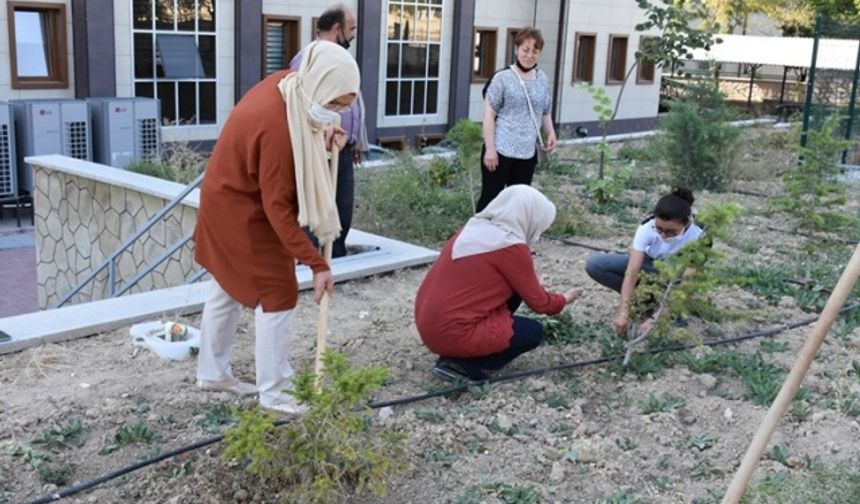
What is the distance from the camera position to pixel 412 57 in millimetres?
16328

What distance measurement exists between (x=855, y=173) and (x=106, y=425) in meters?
9.48

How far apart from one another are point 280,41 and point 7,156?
4673mm

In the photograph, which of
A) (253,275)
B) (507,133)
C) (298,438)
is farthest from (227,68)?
(298,438)

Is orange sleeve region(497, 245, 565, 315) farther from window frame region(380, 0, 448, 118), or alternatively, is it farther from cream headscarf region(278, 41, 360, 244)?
window frame region(380, 0, 448, 118)

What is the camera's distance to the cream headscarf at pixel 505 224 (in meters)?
4.41

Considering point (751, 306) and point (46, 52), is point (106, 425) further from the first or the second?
point (46, 52)

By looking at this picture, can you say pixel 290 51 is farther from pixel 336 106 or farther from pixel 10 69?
pixel 336 106

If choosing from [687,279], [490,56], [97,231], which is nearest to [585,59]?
[490,56]

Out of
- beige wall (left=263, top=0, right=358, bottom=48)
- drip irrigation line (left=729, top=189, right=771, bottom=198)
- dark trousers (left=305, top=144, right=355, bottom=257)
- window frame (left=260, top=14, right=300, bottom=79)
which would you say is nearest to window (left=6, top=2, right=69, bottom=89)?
window frame (left=260, top=14, right=300, bottom=79)

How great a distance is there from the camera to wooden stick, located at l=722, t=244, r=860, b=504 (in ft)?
8.37

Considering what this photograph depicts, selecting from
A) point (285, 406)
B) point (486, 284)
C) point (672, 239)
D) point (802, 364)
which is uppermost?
point (802, 364)

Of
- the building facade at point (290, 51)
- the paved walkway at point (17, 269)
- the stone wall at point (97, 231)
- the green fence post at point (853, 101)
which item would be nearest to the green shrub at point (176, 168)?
the stone wall at point (97, 231)

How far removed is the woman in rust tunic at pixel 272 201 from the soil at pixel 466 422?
Result: 1.39ft

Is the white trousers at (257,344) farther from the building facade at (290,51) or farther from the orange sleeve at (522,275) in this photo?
the building facade at (290,51)
